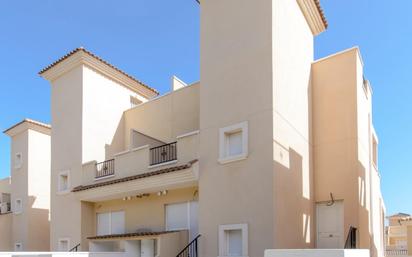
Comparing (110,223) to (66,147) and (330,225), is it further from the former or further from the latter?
(330,225)

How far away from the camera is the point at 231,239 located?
12.3 m

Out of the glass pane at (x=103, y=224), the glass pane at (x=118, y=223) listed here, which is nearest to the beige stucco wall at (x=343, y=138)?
the glass pane at (x=118, y=223)

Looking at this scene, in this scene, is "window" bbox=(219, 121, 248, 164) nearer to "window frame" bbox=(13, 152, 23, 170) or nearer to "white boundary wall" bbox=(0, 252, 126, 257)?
"white boundary wall" bbox=(0, 252, 126, 257)

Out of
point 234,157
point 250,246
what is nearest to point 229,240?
point 250,246

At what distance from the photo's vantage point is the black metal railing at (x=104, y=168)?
17.8 m

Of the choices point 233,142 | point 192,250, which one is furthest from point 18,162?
point 233,142

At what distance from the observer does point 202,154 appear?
13.4 meters

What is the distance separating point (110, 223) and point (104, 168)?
2416 mm

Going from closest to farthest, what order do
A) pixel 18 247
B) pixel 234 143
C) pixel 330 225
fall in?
pixel 234 143 → pixel 330 225 → pixel 18 247

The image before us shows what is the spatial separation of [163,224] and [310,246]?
5.54 m

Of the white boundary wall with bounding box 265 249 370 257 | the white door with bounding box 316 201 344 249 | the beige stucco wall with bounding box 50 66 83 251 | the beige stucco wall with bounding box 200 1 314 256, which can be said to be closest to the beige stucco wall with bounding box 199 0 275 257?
the beige stucco wall with bounding box 200 1 314 256

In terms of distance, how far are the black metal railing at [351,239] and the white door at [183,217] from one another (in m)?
5.01

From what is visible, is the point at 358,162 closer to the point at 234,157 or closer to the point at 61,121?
the point at 234,157

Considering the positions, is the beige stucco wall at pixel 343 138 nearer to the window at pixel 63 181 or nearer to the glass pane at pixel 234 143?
the glass pane at pixel 234 143
